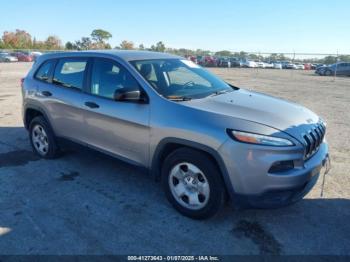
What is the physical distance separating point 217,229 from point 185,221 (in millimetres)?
363

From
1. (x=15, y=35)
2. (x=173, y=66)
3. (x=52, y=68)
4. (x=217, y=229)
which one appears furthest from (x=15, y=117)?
(x=15, y=35)

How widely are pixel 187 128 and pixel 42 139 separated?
125 inches

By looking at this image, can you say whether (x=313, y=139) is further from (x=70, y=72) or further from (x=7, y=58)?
(x=7, y=58)

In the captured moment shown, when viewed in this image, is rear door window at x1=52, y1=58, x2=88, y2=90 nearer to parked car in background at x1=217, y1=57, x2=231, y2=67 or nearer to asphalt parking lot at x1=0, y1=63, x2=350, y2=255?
asphalt parking lot at x1=0, y1=63, x2=350, y2=255

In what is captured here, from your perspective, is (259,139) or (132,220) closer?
(259,139)

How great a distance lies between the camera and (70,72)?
4844 mm

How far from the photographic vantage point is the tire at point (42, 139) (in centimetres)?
518

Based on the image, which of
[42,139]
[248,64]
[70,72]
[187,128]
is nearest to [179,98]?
[187,128]

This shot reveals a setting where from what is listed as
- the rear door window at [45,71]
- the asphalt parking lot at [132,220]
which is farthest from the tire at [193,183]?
the rear door window at [45,71]

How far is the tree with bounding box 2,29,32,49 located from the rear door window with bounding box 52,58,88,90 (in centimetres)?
8149

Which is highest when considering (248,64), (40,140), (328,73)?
(248,64)

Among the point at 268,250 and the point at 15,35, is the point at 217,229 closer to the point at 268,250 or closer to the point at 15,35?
the point at 268,250

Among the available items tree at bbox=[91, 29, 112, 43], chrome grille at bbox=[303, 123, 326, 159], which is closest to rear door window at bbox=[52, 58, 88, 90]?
chrome grille at bbox=[303, 123, 326, 159]

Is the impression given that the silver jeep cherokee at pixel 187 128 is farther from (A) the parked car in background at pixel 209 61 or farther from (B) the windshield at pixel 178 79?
(A) the parked car in background at pixel 209 61
